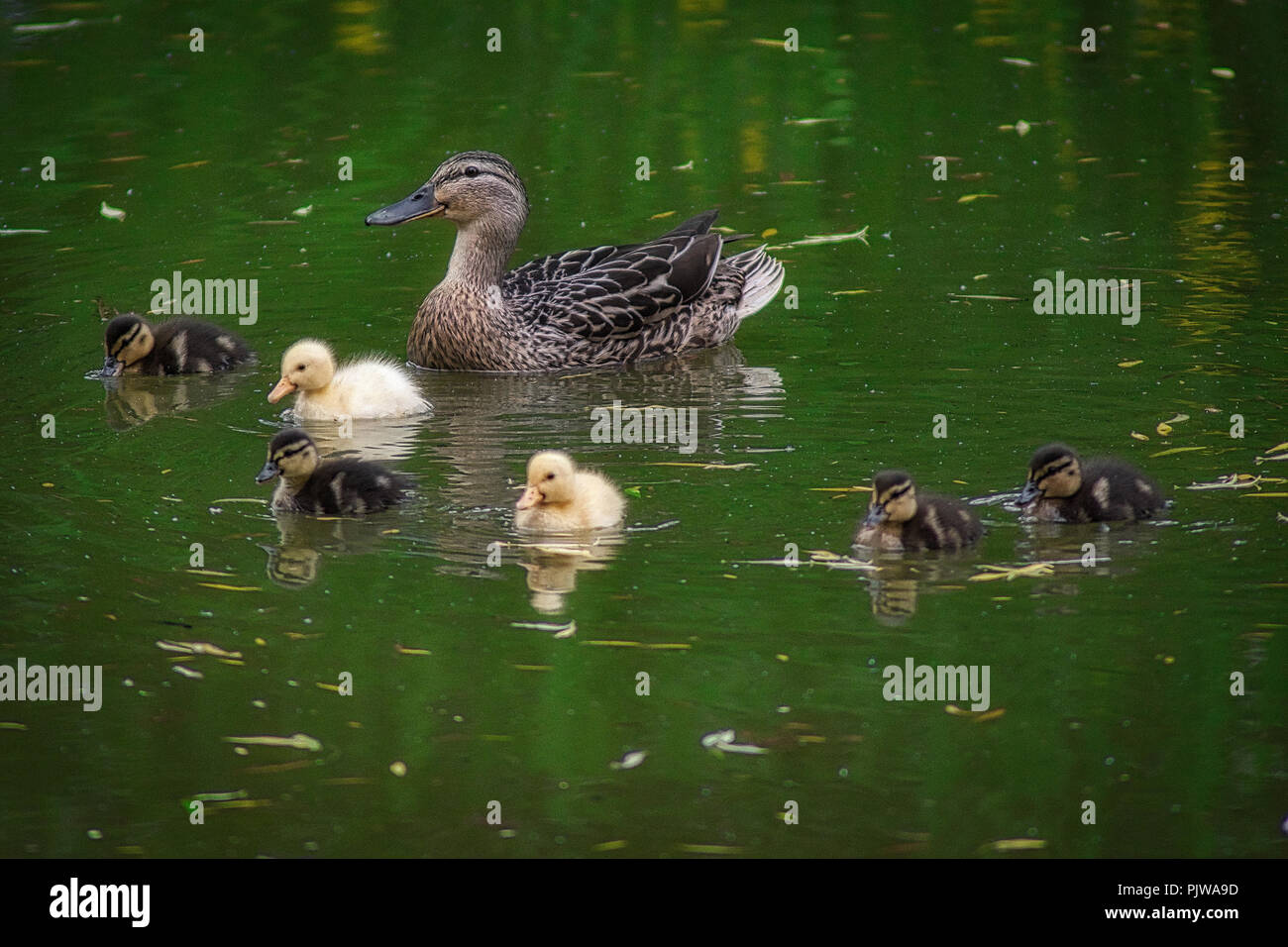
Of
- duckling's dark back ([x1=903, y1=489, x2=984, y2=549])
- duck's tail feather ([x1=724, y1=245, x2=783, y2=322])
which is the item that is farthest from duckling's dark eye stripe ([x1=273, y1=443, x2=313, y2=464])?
duck's tail feather ([x1=724, y1=245, x2=783, y2=322])

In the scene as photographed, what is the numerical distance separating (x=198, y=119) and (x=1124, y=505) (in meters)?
9.35

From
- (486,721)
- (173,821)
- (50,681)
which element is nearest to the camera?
(173,821)

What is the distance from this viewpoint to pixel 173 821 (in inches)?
183

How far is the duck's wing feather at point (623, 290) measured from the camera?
30.1 feet

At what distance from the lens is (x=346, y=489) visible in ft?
22.1

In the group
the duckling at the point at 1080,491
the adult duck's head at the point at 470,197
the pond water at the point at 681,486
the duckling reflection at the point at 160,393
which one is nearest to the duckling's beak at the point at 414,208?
the adult duck's head at the point at 470,197

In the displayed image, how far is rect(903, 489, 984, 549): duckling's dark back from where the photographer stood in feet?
20.1

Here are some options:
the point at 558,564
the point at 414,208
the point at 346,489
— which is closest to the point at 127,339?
the point at 414,208

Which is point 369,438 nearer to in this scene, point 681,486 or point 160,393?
point 160,393

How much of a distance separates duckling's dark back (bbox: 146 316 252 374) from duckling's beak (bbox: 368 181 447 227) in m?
1.01

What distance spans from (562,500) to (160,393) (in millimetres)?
3086

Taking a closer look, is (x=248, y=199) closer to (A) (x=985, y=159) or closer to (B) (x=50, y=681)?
(A) (x=985, y=159)

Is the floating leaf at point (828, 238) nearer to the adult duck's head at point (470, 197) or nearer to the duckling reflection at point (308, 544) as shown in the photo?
the adult duck's head at point (470, 197)

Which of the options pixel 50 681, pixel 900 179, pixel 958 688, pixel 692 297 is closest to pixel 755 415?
pixel 692 297
